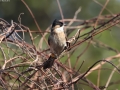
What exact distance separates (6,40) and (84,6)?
28.8 feet

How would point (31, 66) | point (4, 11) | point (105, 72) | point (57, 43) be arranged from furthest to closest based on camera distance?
1. point (4, 11)
2. point (105, 72)
3. point (57, 43)
4. point (31, 66)

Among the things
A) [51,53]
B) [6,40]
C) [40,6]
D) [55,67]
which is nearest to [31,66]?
[6,40]

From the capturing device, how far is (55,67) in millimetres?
2184

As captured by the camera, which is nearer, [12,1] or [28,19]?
[28,19]

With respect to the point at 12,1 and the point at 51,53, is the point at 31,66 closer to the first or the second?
the point at 51,53

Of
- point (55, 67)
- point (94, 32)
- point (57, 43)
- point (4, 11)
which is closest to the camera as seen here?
point (94, 32)

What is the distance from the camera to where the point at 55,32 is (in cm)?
286

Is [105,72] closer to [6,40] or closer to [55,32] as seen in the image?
[55,32]

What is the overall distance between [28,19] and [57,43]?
24.9 feet

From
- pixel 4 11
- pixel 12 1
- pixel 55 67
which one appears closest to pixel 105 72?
pixel 55 67

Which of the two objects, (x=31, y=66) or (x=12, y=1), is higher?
(x=12, y=1)

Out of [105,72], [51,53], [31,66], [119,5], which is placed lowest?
[31,66]

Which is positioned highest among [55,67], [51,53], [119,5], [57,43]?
[119,5]

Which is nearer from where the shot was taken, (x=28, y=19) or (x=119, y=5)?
(x=119, y=5)
